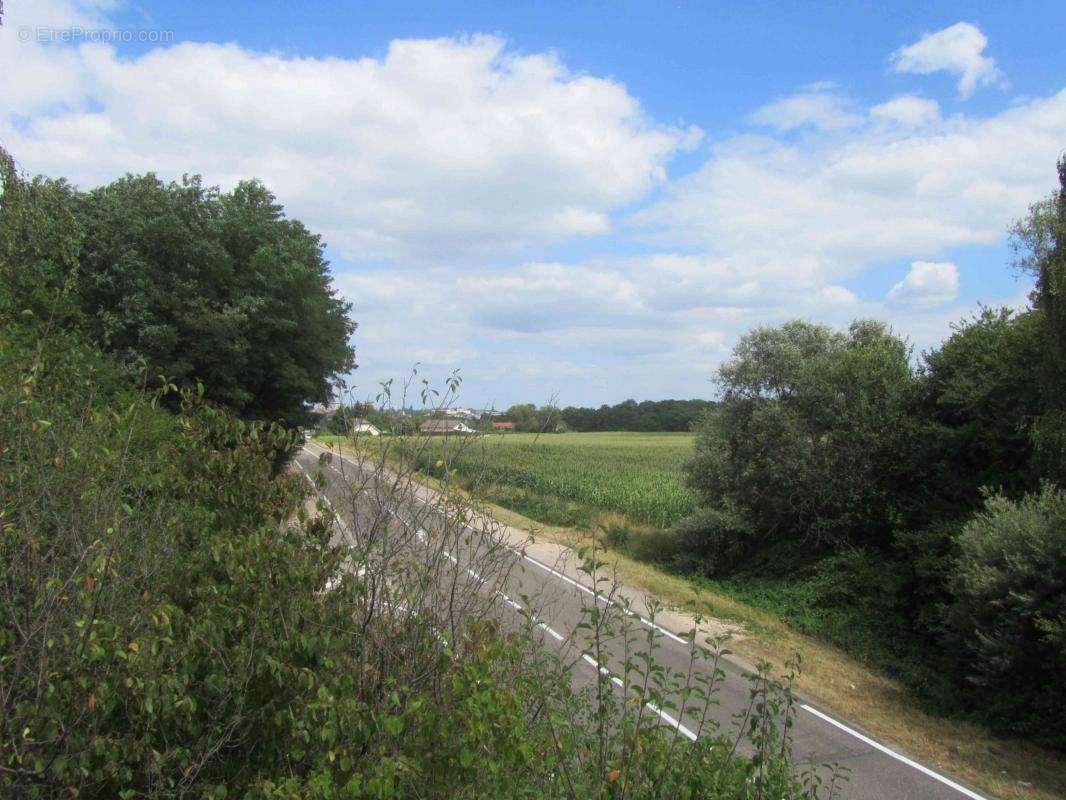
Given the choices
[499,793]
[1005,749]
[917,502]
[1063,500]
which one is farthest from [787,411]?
[499,793]

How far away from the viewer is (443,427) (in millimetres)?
4176

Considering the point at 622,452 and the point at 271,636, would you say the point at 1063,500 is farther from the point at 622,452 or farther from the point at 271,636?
the point at 622,452

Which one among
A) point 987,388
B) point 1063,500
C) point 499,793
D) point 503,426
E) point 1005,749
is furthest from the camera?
point 987,388

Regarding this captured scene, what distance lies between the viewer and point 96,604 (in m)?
3.38

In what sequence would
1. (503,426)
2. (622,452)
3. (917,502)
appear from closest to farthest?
(503,426) → (917,502) → (622,452)

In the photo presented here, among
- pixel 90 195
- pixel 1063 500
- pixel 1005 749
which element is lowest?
pixel 1005 749

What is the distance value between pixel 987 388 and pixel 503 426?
15.8m

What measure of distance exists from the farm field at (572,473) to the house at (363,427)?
0.88ft

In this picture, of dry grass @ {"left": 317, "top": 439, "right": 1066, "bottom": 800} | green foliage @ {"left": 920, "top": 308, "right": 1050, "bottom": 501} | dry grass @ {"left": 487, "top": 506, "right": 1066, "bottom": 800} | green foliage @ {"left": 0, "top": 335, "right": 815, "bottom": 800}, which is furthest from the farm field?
Result: green foliage @ {"left": 920, "top": 308, "right": 1050, "bottom": 501}

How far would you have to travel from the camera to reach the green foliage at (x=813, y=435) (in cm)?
1970

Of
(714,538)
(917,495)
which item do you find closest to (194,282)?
(714,538)

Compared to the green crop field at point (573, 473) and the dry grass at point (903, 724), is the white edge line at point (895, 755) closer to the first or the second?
the dry grass at point (903, 724)

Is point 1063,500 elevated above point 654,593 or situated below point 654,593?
above

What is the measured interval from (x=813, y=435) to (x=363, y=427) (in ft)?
63.1
